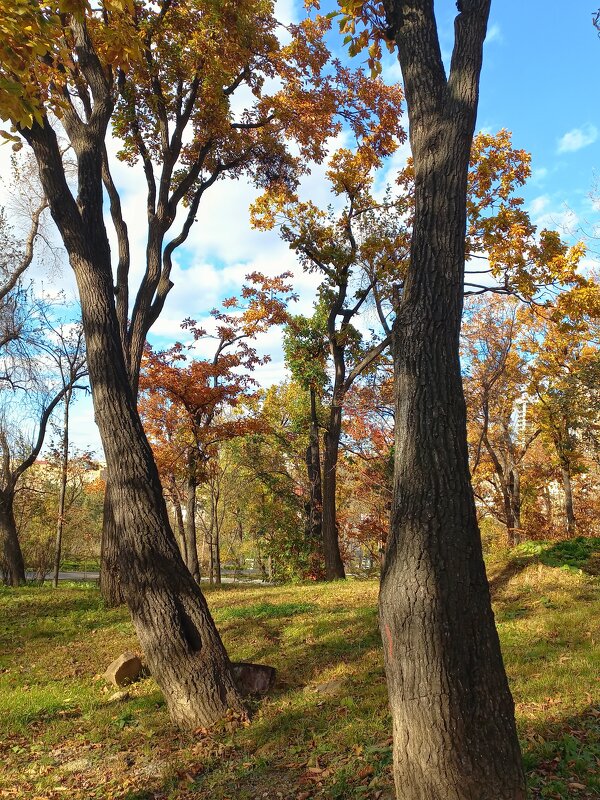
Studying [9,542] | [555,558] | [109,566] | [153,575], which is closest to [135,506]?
[153,575]

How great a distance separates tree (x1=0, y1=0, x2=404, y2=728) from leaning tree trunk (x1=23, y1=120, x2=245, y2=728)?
0.01 meters

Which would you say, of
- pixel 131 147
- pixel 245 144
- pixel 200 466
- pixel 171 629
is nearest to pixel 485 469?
pixel 200 466

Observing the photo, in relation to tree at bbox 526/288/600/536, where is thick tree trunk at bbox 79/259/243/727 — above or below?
below

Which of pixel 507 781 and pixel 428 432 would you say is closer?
pixel 507 781

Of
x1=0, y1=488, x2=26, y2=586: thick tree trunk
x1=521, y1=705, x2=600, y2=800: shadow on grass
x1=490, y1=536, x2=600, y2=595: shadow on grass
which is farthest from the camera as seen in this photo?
x1=0, y1=488, x2=26, y2=586: thick tree trunk

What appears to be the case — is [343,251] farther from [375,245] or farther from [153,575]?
[153,575]

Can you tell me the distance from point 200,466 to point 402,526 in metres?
14.4

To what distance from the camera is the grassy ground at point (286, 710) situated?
11.6ft

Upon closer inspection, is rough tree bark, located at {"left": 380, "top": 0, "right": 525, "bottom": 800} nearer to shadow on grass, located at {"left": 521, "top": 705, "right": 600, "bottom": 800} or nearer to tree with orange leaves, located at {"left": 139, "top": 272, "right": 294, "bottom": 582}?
shadow on grass, located at {"left": 521, "top": 705, "right": 600, "bottom": 800}

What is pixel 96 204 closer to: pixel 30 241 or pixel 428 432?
pixel 428 432

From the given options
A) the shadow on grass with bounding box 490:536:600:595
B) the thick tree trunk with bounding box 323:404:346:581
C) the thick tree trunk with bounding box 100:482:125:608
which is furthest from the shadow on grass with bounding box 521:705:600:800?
the thick tree trunk with bounding box 323:404:346:581

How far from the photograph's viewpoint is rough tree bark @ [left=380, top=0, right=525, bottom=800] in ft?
8.65

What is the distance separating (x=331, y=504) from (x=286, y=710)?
327 inches

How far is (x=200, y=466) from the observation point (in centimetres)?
1673
